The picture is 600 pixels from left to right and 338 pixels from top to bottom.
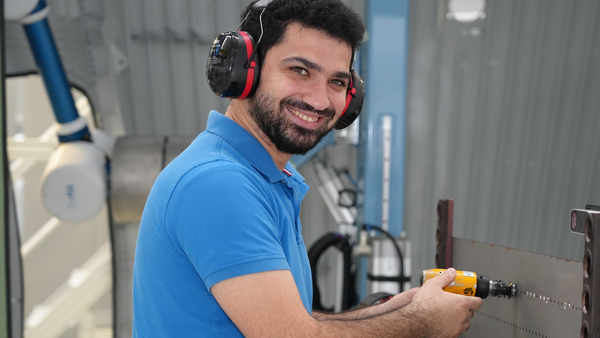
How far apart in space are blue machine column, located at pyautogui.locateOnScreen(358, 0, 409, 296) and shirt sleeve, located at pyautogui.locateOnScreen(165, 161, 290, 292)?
1.67 meters

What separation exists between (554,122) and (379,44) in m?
1.32

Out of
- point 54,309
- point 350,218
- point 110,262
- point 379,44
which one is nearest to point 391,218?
point 350,218

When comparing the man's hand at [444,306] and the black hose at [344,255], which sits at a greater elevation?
the man's hand at [444,306]

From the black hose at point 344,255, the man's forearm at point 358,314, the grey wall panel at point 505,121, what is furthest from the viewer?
the grey wall panel at point 505,121

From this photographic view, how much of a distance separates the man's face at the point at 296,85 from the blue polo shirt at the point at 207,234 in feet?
0.23

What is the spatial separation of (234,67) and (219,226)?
1.32ft

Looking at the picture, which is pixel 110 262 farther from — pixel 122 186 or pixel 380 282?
pixel 380 282

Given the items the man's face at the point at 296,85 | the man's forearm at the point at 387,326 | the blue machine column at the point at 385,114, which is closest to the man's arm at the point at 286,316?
the man's forearm at the point at 387,326

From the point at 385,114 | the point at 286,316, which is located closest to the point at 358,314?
the point at 286,316

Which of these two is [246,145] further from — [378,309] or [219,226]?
[378,309]

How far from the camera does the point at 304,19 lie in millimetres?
1015

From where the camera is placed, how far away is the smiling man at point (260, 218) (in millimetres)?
785

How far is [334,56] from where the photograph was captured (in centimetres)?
105

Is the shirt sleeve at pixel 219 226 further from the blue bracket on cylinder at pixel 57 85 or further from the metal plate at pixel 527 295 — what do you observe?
the blue bracket on cylinder at pixel 57 85
